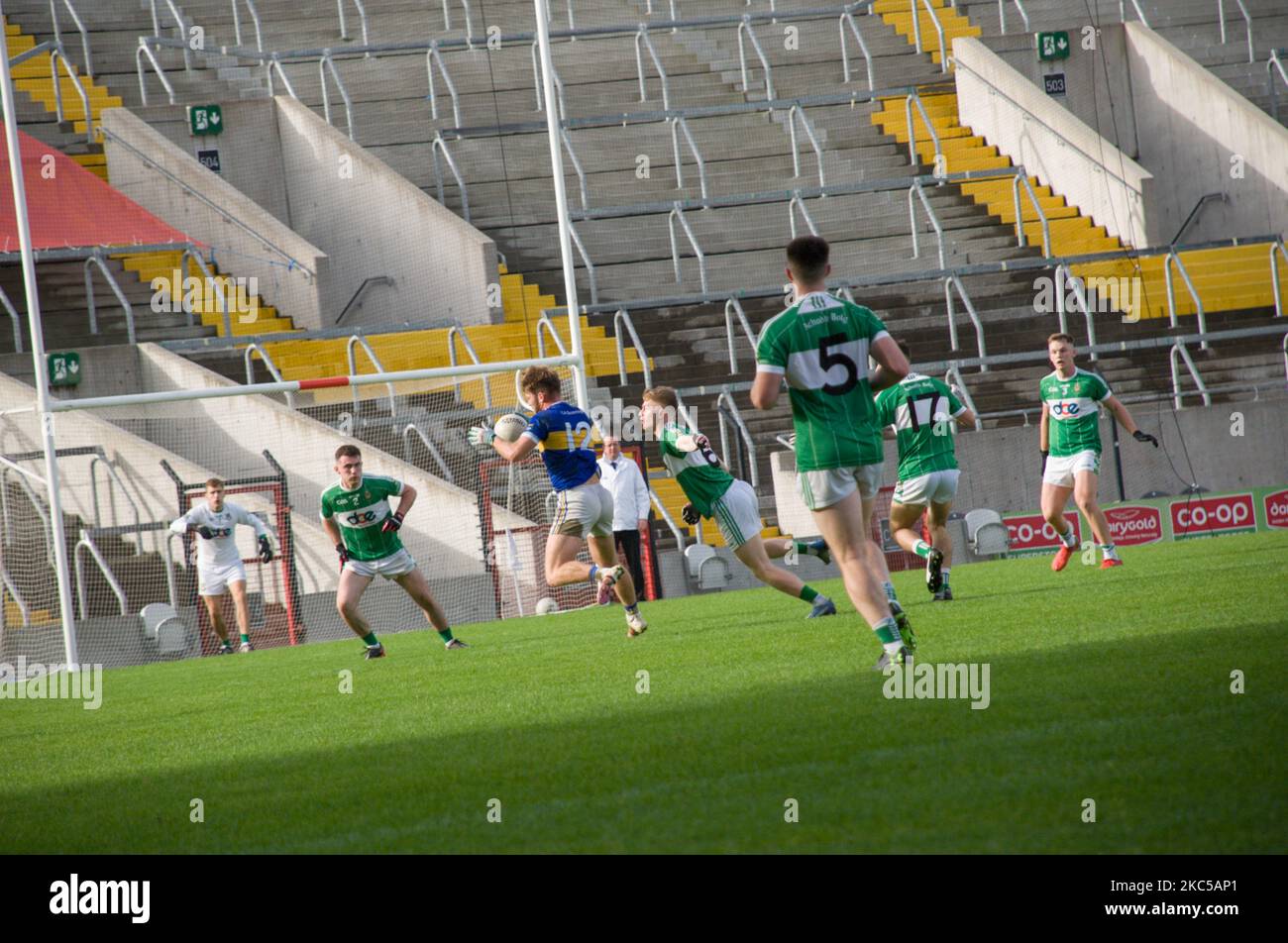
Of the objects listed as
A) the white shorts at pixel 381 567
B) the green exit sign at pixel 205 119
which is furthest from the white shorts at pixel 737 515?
the green exit sign at pixel 205 119

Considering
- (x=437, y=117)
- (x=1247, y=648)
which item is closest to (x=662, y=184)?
(x=437, y=117)

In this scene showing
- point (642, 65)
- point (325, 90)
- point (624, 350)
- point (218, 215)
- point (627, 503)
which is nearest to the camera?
point (627, 503)

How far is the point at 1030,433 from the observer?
2191cm

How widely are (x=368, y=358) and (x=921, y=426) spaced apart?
1219cm

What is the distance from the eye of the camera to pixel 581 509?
1388 cm

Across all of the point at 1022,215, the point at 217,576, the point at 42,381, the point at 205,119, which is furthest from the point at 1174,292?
the point at 42,381

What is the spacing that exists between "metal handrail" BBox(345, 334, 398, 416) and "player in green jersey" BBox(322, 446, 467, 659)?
720 cm

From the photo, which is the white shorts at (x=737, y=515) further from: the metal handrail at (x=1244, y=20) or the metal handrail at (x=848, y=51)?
the metal handrail at (x=1244, y=20)

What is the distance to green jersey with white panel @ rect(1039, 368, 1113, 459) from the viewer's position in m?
15.7

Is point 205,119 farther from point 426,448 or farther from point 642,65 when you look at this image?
point 426,448

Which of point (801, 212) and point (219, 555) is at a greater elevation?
point (801, 212)

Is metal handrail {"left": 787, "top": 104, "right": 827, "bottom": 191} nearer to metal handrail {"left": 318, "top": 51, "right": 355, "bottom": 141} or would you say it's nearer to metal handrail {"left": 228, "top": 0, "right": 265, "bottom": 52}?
metal handrail {"left": 318, "top": 51, "right": 355, "bottom": 141}
